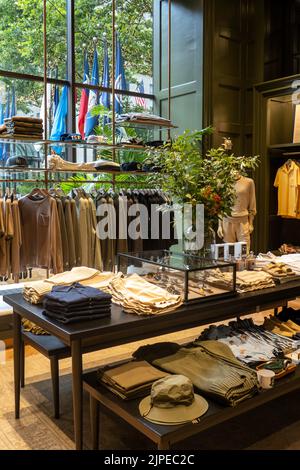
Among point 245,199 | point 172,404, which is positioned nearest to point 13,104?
point 245,199

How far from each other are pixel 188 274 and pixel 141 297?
0.88 feet

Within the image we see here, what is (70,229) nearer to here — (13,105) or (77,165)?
(77,165)

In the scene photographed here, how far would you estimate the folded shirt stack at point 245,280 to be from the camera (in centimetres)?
253

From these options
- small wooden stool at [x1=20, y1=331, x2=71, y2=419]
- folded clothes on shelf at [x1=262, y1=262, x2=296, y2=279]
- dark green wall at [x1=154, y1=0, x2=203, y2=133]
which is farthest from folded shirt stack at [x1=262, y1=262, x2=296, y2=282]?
dark green wall at [x1=154, y1=0, x2=203, y2=133]

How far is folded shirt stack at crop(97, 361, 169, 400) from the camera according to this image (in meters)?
2.02

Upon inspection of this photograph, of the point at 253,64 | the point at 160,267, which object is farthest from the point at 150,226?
the point at 253,64

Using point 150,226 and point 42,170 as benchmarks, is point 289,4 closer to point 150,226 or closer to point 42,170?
point 150,226

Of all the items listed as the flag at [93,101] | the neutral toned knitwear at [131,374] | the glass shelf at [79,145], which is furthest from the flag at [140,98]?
the neutral toned knitwear at [131,374]

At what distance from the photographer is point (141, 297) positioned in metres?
2.32

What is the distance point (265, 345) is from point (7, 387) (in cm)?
174

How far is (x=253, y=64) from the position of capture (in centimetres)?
572

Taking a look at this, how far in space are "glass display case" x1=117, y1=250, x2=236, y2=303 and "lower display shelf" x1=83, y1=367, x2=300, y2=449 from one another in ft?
1.83

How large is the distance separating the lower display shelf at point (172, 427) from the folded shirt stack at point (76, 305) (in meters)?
0.34

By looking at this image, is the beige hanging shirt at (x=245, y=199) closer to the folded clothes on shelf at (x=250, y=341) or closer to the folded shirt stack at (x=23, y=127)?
the folded shirt stack at (x=23, y=127)
